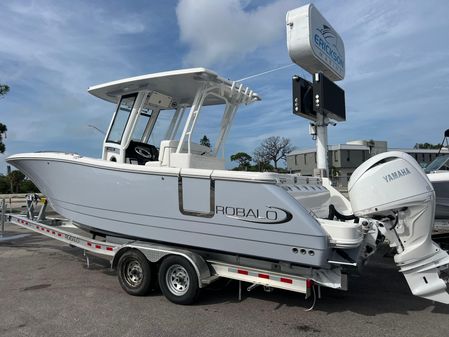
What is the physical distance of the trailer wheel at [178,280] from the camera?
200 inches

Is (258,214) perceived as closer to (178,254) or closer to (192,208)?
(192,208)

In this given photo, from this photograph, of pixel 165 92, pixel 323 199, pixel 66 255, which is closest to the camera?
pixel 323 199

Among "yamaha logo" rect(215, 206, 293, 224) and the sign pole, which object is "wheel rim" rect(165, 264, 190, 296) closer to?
"yamaha logo" rect(215, 206, 293, 224)

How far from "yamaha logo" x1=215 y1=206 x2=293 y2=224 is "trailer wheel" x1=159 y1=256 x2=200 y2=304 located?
0.87 metres

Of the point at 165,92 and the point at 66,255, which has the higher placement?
the point at 165,92

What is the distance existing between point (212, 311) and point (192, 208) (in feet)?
4.20

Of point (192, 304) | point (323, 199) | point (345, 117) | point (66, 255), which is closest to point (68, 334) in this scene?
point (192, 304)

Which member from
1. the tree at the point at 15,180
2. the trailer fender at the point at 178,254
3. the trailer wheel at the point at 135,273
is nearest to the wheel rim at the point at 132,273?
the trailer wheel at the point at 135,273

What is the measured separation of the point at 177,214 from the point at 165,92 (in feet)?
8.10

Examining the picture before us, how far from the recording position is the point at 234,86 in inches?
250

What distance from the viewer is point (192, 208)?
5051mm

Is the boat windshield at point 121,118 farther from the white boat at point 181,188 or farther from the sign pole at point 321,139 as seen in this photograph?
the sign pole at point 321,139

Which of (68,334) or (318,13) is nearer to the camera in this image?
(68,334)

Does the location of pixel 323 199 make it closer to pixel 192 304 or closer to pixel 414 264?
pixel 414 264
